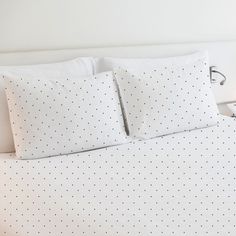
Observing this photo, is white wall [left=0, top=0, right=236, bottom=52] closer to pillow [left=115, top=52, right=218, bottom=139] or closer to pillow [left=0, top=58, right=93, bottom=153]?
pillow [left=0, top=58, right=93, bottom=153]

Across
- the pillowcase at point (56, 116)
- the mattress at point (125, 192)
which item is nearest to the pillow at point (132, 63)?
the pillowcase at point (56, 116)

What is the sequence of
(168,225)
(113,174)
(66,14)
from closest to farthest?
(168,225)
(113,174)
(66,14)

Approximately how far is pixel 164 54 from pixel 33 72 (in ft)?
2.98

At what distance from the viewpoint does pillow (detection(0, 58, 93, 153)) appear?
208 centimetres

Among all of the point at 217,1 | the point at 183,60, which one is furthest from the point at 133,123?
the point at 217,1

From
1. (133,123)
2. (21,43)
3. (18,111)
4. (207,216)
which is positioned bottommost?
(207,216)

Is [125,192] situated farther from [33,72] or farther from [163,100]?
[33,72]

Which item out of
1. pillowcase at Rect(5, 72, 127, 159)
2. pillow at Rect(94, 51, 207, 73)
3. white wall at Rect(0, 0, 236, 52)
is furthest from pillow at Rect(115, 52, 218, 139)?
white wall at Rect(0, 0, 236, 52)

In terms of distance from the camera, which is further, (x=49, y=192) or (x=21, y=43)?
(x=21, y=43)

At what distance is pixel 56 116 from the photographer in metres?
1.98

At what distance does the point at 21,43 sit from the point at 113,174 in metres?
0.94

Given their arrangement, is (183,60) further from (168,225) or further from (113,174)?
(168,225)

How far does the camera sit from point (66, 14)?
2.39 m

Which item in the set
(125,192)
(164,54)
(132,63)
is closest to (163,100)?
(132,63)
